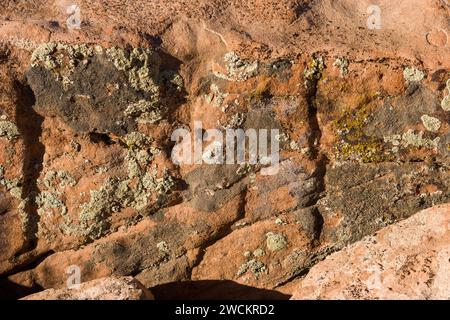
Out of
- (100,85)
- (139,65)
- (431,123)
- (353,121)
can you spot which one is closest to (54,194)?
(100,85)

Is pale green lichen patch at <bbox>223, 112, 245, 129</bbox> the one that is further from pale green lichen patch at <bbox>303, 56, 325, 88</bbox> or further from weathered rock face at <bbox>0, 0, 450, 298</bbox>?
pale green lichen patch at <bbox>303, 56, 325, 88</bbox>

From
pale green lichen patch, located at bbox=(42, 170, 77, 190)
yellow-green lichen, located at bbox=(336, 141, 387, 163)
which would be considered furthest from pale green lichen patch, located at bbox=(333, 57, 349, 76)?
pale green lichen patch, located at bbox=(42, 170, 77, 190)

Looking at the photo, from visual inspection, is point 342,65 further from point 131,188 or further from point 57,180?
point 57,180

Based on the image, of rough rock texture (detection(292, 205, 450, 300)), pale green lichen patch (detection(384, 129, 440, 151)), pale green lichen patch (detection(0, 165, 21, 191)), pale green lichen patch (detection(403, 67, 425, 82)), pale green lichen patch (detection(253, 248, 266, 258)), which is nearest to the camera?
rough rock texture (detection(292, 205, 450, 300))

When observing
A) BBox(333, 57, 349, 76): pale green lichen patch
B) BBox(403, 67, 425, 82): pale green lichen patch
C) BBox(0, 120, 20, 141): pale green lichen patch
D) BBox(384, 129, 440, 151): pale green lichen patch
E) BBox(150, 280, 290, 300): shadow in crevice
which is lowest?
BBox(150, 280, 290, 300): shadow in crevice

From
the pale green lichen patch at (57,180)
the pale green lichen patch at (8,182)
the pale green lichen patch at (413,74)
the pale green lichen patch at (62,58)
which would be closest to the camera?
the pale green lichen patch at (62,58)

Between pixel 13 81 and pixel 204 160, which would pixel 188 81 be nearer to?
pixel 204 160

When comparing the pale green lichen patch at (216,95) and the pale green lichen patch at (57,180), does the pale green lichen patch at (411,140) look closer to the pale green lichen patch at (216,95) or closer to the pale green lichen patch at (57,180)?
the pale green lichen patch at (216,95)

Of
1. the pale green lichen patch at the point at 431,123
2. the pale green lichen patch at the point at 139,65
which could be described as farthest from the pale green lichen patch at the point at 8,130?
the pale green lichen patch at the point at 431,123

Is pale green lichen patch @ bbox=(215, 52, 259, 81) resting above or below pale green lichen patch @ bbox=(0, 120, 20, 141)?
above
